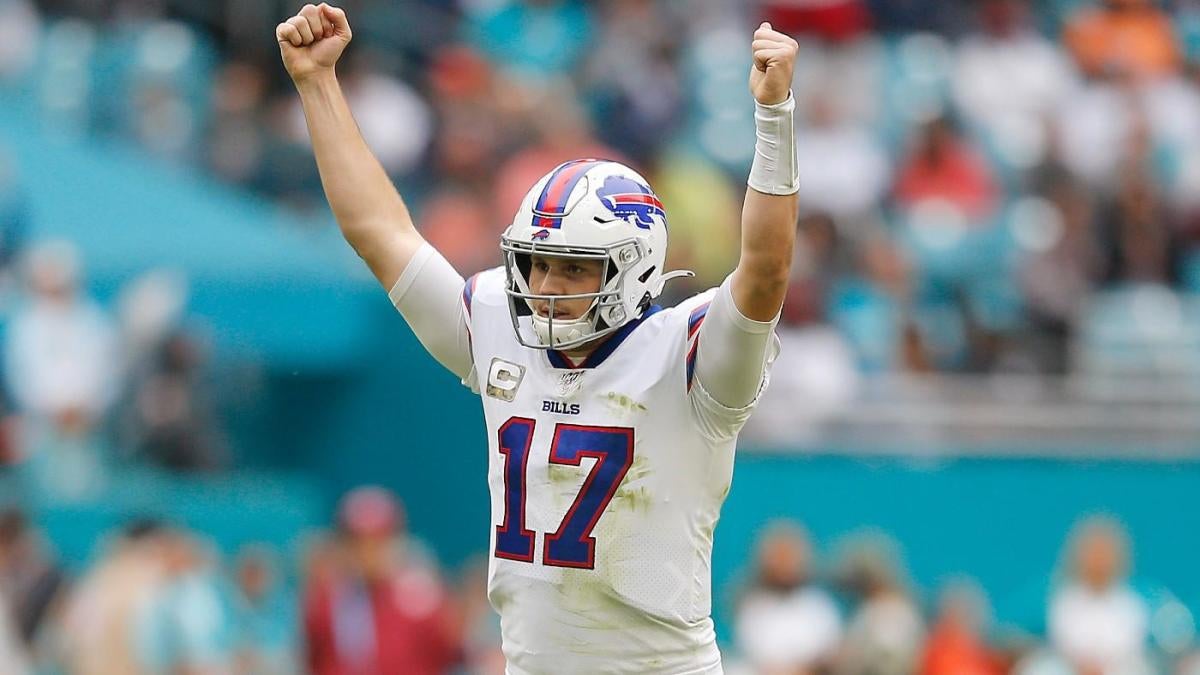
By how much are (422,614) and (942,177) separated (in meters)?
4.61

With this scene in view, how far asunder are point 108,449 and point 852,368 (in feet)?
13.3

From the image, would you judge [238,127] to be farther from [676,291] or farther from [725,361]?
[725,361]

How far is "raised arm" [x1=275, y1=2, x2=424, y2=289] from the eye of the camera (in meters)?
5.57

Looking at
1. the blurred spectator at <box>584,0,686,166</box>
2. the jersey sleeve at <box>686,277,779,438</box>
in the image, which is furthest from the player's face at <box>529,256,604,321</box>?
the blurred spectator at <box>584,0,686,166</box>

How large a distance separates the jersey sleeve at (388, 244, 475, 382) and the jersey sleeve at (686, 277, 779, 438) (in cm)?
67

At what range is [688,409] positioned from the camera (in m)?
5.11

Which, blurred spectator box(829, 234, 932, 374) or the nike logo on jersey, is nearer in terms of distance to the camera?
the nike logo on jersey

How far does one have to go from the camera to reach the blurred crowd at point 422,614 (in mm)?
10297

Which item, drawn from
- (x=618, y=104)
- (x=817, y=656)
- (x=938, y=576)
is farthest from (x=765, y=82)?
(x=618, y=104)

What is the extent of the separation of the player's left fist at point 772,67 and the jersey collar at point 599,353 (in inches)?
27.6

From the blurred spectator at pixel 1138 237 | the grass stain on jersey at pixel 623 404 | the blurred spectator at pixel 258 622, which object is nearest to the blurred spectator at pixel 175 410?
the blurred spectator at pixel 258 622

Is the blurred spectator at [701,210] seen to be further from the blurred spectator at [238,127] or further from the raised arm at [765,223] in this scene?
the raised arm at [765,223]

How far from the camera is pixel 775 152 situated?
15.9ft

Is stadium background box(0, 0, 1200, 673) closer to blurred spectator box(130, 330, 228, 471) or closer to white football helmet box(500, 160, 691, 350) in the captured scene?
blurred spectator box(130, 330, 228, 471)
